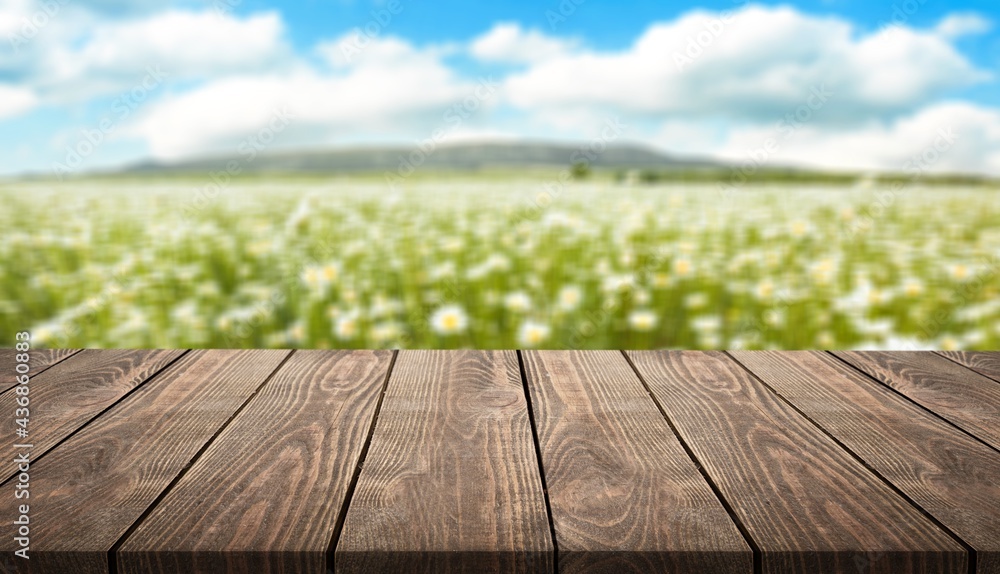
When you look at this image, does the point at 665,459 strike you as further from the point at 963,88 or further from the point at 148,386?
the point at 963,88

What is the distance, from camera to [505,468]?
0.70 meters

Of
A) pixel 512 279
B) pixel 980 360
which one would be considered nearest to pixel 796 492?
pixel 980 360

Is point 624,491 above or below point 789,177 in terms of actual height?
below

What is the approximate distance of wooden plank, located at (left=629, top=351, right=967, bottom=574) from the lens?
1.79ft

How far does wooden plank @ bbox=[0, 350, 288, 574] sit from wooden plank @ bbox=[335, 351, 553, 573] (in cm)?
19

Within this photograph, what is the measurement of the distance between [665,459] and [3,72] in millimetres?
2267

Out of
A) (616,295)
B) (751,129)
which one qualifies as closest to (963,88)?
(751,129)

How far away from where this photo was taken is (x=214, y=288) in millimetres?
2111

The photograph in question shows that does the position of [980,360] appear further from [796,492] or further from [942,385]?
[796,492]

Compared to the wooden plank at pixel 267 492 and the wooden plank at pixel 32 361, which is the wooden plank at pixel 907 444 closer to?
the wooden plank at pixel 267 492

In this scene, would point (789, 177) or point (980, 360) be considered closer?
point (980, 360)

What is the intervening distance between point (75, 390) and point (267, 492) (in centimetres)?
51

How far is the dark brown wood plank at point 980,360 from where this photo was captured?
1.15 m

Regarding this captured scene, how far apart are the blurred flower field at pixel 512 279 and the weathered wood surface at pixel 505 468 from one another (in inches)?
32.2
